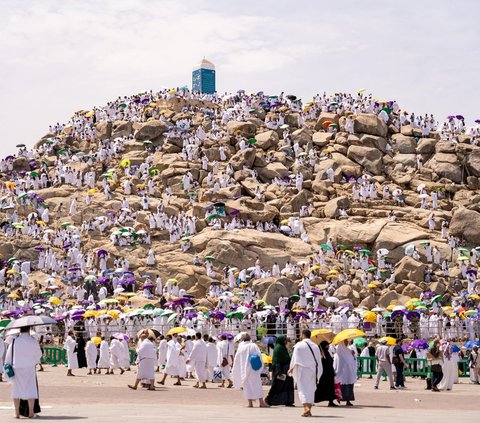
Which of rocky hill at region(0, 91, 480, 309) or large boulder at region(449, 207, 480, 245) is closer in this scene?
rocky hill at region(0, 91, 480, 309)

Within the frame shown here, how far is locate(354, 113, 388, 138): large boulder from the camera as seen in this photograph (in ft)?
199

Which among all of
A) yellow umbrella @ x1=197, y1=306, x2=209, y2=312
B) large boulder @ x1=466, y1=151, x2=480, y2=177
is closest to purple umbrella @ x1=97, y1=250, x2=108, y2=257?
yellow umbrella @ x1=197, y1=306, x2=209, y2=312

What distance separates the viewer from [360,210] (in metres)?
52.1

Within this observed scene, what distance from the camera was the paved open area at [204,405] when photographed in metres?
13.0

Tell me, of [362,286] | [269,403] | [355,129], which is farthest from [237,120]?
[269,403]

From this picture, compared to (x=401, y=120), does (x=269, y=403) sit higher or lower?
lower

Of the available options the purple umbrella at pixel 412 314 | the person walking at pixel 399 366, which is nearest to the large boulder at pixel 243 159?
the purple umbrella at pixel 412 314

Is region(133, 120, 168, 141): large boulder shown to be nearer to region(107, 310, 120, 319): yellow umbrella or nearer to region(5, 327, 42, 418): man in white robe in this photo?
region(107, 310, 120, 319): yellow umbrella

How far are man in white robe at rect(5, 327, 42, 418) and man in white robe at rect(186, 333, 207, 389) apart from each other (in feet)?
28.8

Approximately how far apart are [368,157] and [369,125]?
10.4ft

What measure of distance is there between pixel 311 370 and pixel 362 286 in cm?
3020

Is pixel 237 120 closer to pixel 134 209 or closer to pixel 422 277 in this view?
pixel 134 209

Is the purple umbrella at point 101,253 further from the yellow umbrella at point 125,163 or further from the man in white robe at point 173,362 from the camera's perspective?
the man in white robe at point 173,362

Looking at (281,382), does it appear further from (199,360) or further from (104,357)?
(104,357)
